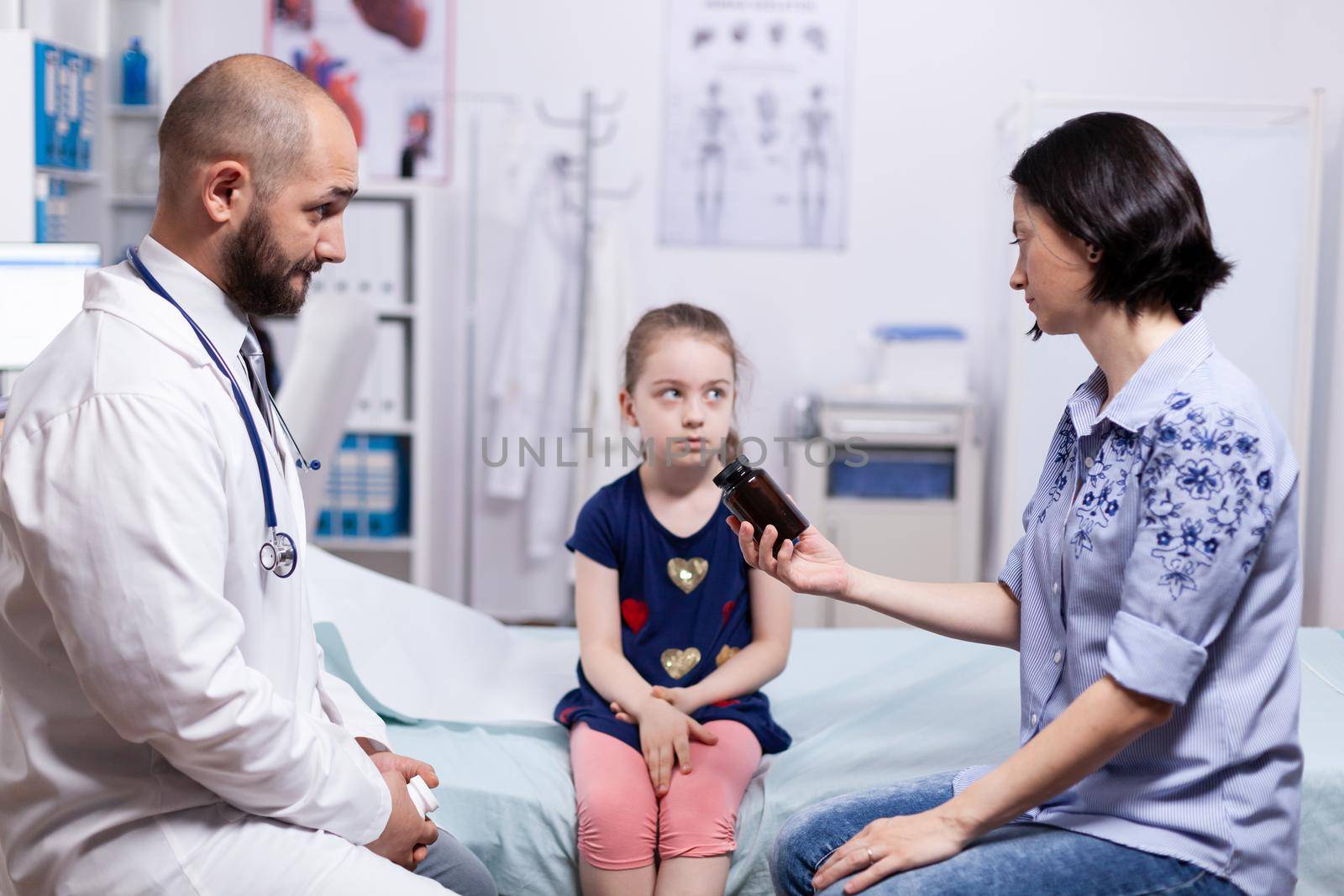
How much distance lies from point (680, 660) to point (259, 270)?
860mm

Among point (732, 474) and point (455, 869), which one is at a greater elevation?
point (732, 474)

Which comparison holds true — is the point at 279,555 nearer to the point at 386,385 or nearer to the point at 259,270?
the point at 259,270

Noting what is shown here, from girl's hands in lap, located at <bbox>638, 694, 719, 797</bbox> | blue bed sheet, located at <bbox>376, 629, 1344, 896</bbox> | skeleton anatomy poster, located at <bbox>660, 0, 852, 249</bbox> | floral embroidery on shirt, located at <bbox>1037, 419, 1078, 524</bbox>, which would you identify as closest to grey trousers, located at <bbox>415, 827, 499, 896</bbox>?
blue bed sheet, located at <bbox>376, 629, 1344, 896</bbox>

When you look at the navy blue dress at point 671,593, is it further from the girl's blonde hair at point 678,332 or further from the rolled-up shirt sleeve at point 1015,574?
the rolled-up shirt sleeve at point 1015,574

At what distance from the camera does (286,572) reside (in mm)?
1183

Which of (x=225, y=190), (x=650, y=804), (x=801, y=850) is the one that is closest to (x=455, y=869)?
(x=650, y=804)

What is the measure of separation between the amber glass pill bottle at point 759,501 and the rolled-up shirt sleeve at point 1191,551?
1.32ft

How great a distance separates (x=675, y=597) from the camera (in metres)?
1.79

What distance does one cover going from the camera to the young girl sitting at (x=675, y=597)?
Answer: 167cm

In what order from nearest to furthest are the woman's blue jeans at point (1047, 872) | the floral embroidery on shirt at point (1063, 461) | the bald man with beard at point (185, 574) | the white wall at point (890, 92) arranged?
the bald man with beard at point (185, 574) < the woman's blue jeans at point (1047, 872) < the floral embroidery on shirt at point (1063, 461) < the white wall at point (890, 92)

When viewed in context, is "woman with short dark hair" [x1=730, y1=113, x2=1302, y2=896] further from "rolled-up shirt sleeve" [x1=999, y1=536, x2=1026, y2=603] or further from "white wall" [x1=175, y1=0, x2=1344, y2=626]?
"white wall" [x1=175, y1=0, x2=1344, y2=626]

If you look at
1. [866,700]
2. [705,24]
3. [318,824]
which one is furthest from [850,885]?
[705,24]

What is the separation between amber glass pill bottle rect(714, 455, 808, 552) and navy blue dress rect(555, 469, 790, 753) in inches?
14.6

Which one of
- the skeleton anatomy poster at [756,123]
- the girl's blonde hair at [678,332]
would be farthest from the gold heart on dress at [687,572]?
the skeleton anatomy poster at [756,123]
